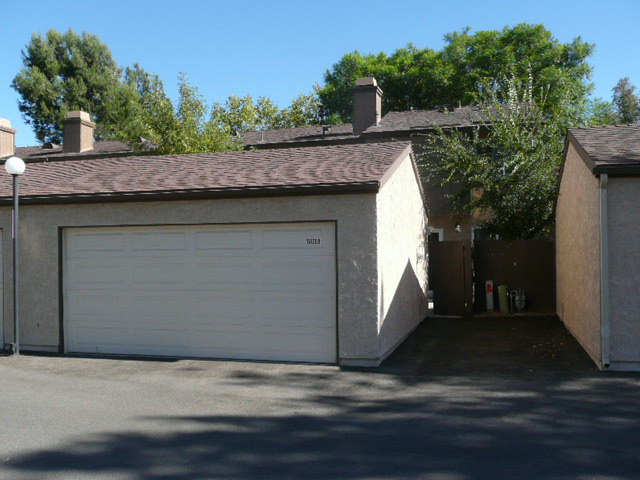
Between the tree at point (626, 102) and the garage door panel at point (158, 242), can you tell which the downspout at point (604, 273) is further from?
the tree at point (626, 102)

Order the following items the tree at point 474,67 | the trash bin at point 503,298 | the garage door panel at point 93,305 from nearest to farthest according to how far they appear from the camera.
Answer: the garage door panel at point 93,305 → the trash bin at point 503,298 → the tree at point 474,67

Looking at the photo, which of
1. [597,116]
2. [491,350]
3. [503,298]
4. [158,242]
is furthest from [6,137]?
[597,116]

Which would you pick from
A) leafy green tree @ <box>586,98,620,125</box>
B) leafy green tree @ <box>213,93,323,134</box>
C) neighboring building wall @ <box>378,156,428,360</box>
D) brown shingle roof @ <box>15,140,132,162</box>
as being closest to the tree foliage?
leafy green tree @ <box>213,93,323,134</box>

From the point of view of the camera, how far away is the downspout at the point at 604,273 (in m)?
8.62

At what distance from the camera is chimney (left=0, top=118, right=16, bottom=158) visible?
2502 centimetres

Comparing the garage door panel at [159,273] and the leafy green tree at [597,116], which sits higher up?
the leafy green tree at [597,116]

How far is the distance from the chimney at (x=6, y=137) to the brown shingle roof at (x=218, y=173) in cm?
1338

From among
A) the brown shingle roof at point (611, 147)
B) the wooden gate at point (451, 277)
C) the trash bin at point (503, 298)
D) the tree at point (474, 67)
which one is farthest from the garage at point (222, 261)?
the tree at point (474, 67)

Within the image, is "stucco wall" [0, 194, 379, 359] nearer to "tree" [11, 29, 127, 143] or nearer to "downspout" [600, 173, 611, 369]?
"downspout" [600, 173, 611, 369]

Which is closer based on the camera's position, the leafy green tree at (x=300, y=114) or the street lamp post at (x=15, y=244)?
the street lamp post at (x=15, y=244)

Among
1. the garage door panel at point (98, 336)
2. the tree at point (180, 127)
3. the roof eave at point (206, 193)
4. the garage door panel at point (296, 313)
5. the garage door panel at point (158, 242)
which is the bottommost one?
the garage door panel at point (98, 336)

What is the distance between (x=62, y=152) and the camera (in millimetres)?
29781

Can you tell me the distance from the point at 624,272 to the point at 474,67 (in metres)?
33.2

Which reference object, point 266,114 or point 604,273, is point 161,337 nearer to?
point 604,273
